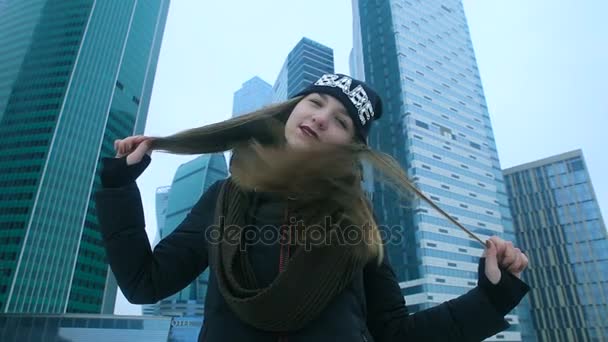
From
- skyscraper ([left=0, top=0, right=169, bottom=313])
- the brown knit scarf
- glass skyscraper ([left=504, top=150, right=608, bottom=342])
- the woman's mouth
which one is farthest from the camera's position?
skyscraper ([left=0, top=0, right=169, bottom=313])

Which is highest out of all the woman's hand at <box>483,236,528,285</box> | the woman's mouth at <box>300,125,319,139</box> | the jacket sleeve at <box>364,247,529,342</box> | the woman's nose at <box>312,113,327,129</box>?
the woman's nose at <box>312,113,327,129</box>

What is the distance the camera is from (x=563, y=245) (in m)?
73.9

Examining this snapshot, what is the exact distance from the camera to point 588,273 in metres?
69.1

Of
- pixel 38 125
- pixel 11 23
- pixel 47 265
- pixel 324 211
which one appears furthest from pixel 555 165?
pixel 11 23

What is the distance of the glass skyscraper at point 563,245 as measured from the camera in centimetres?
6719

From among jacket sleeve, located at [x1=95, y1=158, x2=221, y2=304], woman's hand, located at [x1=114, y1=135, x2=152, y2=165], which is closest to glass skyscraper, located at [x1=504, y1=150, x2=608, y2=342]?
jacket sleeve, located at [x1=95, y1=158, x2=221, y2=304]

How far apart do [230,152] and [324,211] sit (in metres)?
0.53

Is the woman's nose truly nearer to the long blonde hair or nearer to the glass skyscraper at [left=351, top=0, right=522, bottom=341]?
the long blonde hair

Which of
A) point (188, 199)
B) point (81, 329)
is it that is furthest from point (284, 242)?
point (188, 199)

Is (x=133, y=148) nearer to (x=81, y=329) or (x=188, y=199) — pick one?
(x=81, y=329)

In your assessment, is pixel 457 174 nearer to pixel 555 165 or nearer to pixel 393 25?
pixel 555 165

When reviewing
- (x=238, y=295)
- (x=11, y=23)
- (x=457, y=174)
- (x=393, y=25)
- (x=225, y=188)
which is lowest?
(x=238, y=295)

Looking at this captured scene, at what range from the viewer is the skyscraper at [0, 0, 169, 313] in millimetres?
68375

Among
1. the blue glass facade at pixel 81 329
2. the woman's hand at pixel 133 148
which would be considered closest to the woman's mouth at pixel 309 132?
the woman's hand at pixel 133 148
